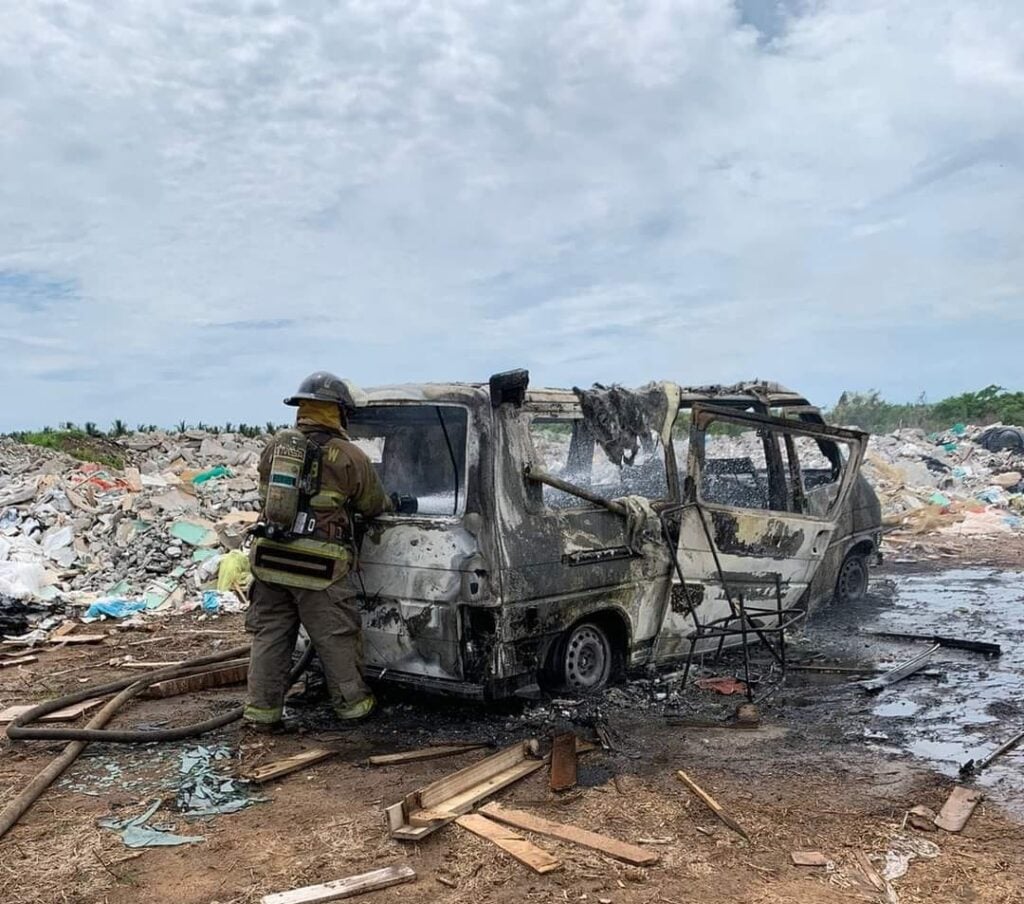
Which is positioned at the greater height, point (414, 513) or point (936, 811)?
point (414, 513)

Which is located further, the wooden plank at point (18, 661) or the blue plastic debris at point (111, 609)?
the blue plastic debris at point (111, 609)

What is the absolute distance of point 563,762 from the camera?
429cm

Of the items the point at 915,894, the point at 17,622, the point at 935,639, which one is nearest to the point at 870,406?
the point at 935,639

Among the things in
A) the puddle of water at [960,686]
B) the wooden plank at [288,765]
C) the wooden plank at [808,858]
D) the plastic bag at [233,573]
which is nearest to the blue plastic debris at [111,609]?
the plastic bag at [233,573]

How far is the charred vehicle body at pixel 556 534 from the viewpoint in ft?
15.5

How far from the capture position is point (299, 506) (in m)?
4.88

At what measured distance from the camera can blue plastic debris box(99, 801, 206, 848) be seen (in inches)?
147

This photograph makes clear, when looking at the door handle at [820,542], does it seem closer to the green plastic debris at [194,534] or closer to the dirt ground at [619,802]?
the dirt ground at [619,802]

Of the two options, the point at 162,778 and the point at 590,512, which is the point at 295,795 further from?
the point at 590,512

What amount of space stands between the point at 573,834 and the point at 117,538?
32.5ft

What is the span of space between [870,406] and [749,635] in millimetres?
27407

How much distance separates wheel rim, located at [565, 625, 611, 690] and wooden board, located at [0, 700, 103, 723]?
297 cm

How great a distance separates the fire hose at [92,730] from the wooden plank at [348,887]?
57.2 inches

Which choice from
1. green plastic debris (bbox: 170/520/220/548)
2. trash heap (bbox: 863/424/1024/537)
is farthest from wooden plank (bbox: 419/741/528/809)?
trash heap (bbox: 863/424/1024/537)
